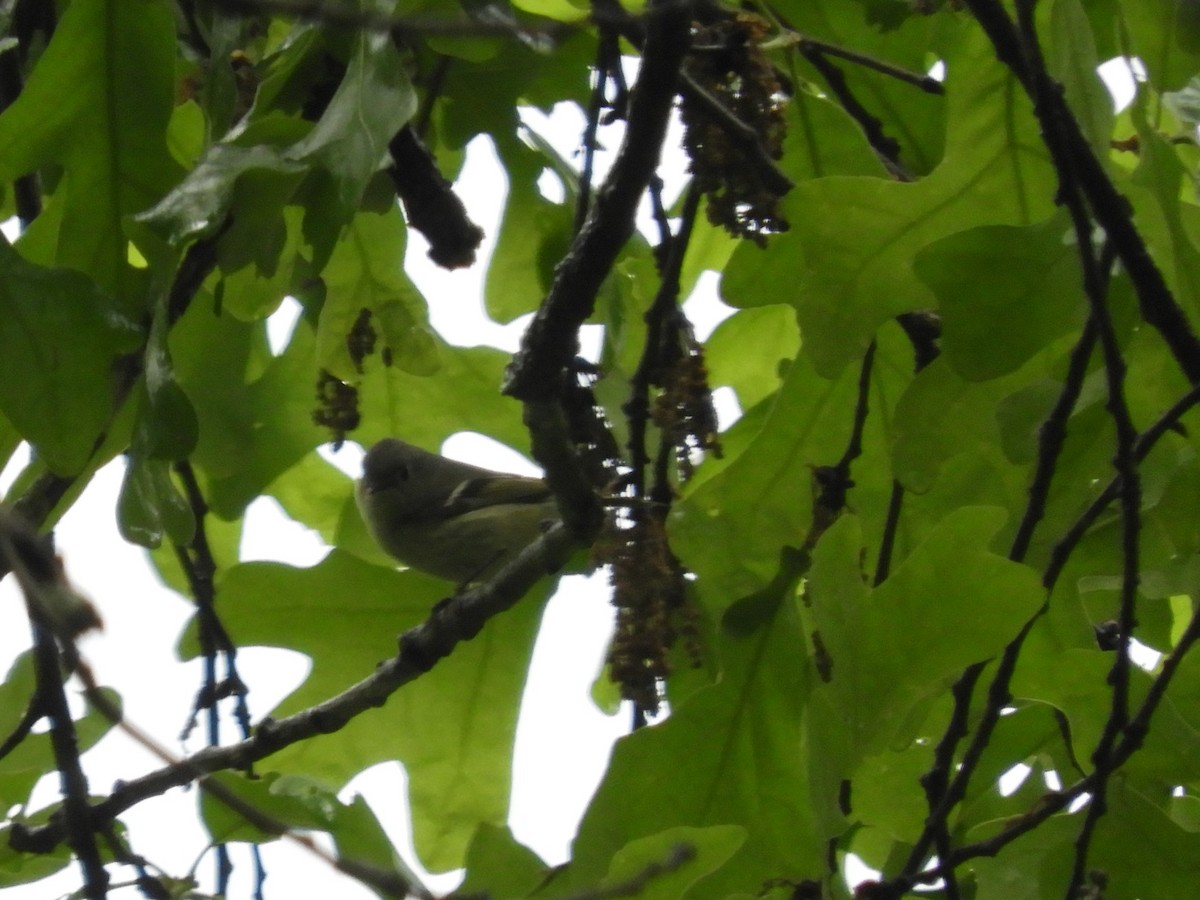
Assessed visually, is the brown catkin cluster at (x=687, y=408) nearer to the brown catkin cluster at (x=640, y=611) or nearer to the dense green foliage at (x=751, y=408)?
the dense green foliage at (x=751, y=408)

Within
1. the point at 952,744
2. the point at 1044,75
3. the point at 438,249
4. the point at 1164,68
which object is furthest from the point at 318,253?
the point at 1164,68

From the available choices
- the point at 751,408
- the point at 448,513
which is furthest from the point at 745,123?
the point at 448,513

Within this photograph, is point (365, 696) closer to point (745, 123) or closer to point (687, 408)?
point (687, 408)

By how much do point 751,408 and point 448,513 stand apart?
5.23 ft

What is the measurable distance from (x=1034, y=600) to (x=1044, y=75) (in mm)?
517

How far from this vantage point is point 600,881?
1640 millimetres

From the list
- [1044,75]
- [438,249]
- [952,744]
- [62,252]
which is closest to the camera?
[1044,75]

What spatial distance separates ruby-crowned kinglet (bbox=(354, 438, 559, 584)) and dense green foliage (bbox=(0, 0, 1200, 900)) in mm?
939

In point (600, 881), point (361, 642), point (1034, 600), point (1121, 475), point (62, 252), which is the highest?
point (62, 252)

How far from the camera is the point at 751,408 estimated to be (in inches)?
83.9

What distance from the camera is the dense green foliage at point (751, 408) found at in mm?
1524

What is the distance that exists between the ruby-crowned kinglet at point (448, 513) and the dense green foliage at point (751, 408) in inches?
37.0

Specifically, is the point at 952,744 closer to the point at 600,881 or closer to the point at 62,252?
the point at 600,881

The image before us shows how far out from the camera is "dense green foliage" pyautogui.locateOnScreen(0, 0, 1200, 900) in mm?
1524
